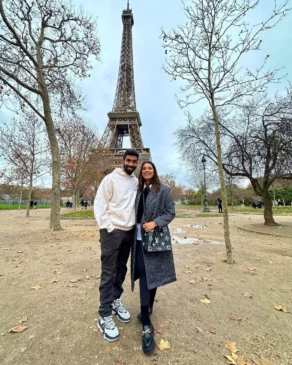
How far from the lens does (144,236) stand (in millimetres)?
2258

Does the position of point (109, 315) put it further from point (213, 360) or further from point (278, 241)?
point (278, 241)

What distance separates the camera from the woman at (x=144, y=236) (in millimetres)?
2207

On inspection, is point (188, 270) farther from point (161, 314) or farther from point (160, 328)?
point (160, 328)

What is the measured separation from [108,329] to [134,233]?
996 mm

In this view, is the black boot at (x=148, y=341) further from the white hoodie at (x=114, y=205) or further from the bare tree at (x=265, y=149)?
the bare tree at (x=265, y=149)

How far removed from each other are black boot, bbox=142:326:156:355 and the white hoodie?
1.01 metres

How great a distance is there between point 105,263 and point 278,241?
785 centimetres

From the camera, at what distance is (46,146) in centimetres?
1884

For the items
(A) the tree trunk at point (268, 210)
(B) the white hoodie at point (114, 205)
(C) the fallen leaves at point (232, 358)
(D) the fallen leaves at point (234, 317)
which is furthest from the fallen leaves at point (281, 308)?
(A) the tree trunk at point (268, 210)

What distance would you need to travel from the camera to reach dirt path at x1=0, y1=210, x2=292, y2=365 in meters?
1.98

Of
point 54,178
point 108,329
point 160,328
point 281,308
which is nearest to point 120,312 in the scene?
point 108,329

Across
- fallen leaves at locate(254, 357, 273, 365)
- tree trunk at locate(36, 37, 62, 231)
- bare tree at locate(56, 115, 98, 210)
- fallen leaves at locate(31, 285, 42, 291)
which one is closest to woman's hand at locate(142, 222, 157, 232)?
fallen leaves at locate(254, 357, 273, 365)

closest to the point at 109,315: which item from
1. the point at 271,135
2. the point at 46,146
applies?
the point at 271,135

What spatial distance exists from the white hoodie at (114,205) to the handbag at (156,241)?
246 mm
